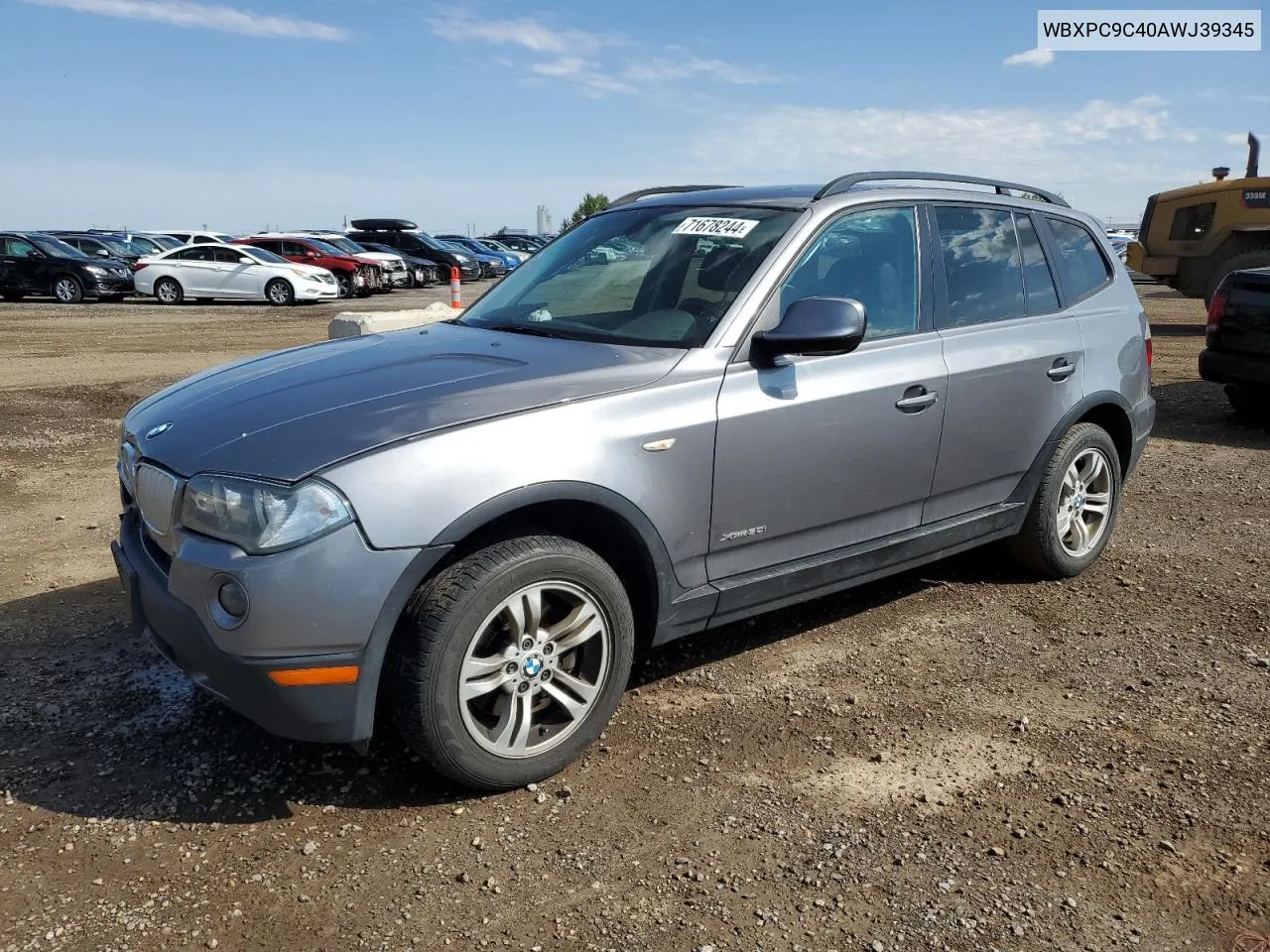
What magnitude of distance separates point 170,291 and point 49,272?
2478mm

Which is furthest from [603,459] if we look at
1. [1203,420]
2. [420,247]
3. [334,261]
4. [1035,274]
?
[420,247]

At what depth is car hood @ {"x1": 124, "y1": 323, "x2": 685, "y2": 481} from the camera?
9.61 feet

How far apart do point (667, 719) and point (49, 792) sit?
1.92 meters

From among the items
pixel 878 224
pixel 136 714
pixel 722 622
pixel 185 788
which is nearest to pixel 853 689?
pixel 722 622

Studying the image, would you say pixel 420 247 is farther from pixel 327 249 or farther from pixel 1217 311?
pixel 1217 311

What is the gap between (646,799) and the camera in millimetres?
3195

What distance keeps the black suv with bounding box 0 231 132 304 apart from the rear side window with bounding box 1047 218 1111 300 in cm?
2287

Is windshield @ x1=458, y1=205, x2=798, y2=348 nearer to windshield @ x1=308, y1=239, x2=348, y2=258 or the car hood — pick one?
the car hood

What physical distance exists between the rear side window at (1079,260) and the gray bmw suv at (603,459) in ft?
0.24

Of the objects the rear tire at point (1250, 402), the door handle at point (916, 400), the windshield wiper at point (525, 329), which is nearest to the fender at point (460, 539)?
the windshield wiper at point (525, 329)

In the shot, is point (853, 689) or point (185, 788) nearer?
point (185, 788)

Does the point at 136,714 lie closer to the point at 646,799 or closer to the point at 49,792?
the point at 49,792

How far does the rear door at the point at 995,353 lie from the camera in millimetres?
4258

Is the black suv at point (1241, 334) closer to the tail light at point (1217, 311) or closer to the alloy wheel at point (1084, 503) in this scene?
the tail light at point (1217, 311)
